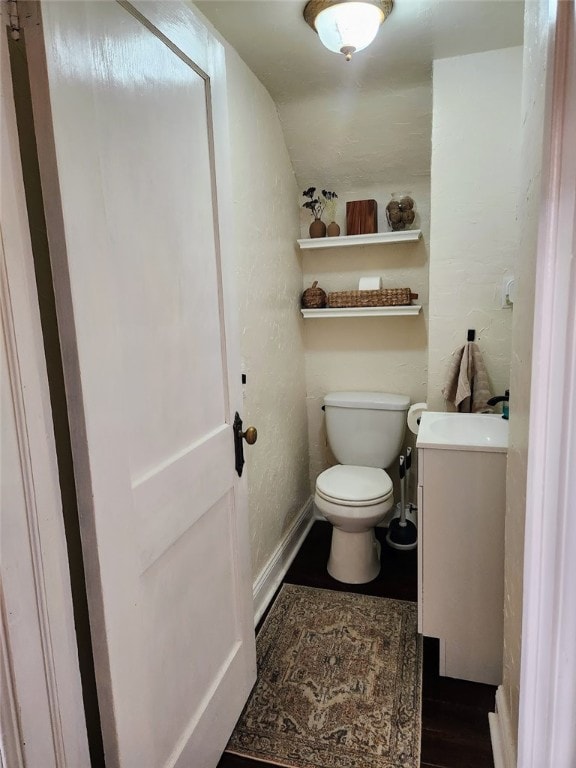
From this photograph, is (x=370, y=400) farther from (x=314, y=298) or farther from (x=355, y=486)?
(x=314, y=298)

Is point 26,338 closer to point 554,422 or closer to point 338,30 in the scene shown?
point 554,422

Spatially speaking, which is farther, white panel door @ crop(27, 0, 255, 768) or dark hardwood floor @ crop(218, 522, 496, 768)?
dark hardwood floor @ crop(218, 522, 496, 768)

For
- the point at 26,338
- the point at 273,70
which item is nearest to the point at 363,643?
the point at 26,338

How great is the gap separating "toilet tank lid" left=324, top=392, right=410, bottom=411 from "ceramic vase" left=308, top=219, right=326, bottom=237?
0.85 metres

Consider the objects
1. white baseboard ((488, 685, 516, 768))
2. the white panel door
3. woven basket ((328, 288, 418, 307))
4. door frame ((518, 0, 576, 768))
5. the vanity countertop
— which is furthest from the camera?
woven basket ((328, 288, 418, 307))

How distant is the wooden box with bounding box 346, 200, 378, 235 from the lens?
2334 mm

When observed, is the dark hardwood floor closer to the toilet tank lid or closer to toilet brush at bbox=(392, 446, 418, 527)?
toilet brush at bbox=(392, 446, 418, 527)

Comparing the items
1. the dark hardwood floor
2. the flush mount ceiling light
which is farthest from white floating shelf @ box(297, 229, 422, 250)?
the dark hardwood floor

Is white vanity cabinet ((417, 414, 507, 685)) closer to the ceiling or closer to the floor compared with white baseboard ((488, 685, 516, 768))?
closer to the ceiling

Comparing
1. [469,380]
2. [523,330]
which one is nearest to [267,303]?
[469,380]

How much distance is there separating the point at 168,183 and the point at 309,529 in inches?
83.0

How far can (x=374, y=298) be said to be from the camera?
7.70ft

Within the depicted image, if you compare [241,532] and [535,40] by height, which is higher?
[535,40]

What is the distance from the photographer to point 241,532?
4.63 feet
